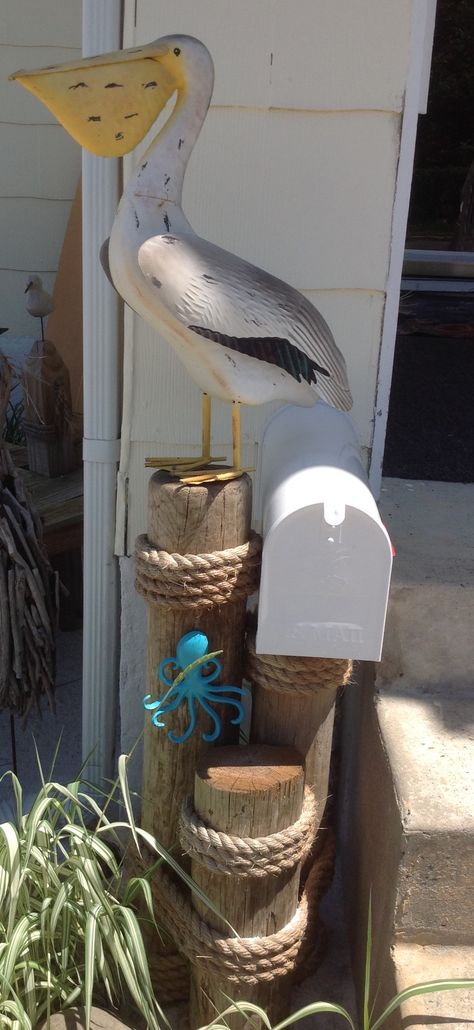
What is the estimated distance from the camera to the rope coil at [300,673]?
1.83m

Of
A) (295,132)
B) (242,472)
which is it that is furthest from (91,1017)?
(295,132)

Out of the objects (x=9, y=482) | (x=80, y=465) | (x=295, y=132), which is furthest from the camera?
(x=80, y=465)

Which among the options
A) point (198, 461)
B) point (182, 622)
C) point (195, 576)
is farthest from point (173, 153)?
point (182, 622)

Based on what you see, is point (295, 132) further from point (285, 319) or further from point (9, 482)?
→ point (9, 482)

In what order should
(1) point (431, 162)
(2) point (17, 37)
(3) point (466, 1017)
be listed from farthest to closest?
(1) point (431, 162), (2) point (17, 37), (3) point (466, 1017)

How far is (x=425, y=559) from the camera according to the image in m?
2.26

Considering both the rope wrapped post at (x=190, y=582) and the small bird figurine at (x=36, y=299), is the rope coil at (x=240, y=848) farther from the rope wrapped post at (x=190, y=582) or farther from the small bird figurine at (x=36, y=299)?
the small bird figurine at (x=36, y=299)

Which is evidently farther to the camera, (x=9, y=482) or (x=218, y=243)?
(x=9, y=482)

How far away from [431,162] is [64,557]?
31.7ft

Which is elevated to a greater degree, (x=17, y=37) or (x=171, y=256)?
(x=17, y=37)

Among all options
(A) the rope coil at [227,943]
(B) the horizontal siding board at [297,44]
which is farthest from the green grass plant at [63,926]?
(B) the horizontal siding board at [297,44]

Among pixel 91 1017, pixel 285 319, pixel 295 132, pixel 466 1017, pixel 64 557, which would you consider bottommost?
pixel 91 1017

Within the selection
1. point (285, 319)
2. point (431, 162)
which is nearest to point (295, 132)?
point (285, 319)

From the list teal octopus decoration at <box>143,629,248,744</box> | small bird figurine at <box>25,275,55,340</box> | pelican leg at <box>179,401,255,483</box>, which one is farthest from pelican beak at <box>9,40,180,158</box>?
small bird figurine at <box>25,275,55,340</box>
